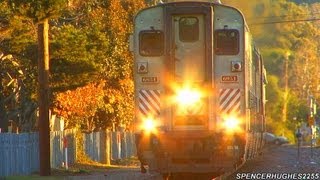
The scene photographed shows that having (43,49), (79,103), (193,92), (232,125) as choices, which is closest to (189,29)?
(193,92)

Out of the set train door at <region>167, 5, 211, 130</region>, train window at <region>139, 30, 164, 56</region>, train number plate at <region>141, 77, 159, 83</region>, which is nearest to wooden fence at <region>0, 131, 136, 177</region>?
train window at <region>139, 30, 164, 56</region>

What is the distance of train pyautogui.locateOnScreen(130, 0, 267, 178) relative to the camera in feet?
66.5

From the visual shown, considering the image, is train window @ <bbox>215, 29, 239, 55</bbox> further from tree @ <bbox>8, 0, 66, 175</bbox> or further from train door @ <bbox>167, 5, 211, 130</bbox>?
tree @ <bbox>8, 0, 66, 175</bbox>

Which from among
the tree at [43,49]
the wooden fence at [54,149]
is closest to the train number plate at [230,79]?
the tree at [43,49]

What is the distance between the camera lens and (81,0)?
39.4 m

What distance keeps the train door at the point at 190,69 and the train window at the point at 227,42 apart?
15.9 inches

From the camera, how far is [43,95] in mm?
27703

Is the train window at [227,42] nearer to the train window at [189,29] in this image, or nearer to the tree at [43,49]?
the train window at [189,29]

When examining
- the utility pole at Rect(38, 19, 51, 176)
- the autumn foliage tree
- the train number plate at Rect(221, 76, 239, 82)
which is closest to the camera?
the train number plate at Rect(221, 76, 239, 82)

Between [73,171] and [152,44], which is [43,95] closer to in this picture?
[73,171]

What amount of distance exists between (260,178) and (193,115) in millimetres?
4485

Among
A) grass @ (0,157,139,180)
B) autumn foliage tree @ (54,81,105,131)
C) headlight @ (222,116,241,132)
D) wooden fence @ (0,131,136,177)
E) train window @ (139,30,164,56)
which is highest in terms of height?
train window @ (139,30,164,56)

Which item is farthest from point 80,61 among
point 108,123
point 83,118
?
point 108,123

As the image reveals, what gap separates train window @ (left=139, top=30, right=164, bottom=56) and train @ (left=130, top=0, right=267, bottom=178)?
30 millimetres
